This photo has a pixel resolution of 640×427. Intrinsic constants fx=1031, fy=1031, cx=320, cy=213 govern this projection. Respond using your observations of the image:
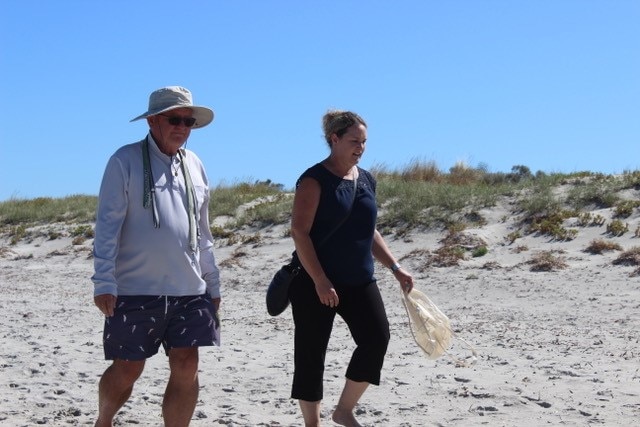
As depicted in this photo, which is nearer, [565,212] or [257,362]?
[257,362]

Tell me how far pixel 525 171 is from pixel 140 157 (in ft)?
54.5

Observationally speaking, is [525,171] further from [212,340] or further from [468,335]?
[212,340]

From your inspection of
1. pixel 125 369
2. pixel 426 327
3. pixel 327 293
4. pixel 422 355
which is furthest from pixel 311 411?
pixel 422 355

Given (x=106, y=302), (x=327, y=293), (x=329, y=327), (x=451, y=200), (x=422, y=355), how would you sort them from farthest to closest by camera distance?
(x=451, y=200) < (x=422, y=355) < (x=329, y=327) < (x=327, y=293) < (x=106, y=302)

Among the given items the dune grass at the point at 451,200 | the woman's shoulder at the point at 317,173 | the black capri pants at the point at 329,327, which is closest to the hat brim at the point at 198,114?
the woman's shoulder at the point at 317,173

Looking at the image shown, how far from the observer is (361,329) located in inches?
210

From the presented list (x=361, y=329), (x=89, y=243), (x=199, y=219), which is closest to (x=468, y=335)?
(x=361, y=329)

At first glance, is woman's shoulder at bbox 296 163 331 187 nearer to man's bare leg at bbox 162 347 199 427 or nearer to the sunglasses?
the sunglasses

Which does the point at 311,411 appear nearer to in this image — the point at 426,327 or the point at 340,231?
the point at 426,327

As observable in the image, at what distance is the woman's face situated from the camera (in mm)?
5281

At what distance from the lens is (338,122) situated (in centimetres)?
530

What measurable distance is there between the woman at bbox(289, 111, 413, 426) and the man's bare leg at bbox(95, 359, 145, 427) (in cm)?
95

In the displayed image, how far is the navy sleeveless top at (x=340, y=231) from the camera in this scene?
5230 mm

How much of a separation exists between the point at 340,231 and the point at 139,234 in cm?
109
